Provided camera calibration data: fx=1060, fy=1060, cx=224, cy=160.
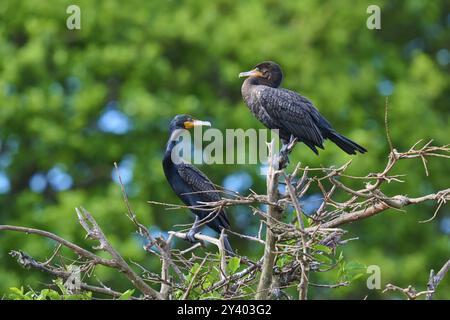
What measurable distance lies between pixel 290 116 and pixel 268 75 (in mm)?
574

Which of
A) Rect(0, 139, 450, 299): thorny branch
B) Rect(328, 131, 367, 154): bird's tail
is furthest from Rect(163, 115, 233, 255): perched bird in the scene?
Rect(0, 139, 450, 299): thorny branch

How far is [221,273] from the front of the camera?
5.99 m

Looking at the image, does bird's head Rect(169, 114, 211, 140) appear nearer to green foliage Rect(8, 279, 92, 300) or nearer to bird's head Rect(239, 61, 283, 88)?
bird's head Rect(239, 61, 283, 88)

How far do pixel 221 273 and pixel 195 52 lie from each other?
12.2 metres

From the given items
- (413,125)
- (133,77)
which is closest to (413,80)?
(413,125)

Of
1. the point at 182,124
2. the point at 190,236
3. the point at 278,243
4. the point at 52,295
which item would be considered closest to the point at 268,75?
the point at 182,124

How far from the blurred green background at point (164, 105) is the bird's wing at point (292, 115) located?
6.76 meters

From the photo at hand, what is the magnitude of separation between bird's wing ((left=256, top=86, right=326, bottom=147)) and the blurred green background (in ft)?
22.2

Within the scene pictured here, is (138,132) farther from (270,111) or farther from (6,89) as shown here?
(270,111)

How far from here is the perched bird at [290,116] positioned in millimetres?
8109

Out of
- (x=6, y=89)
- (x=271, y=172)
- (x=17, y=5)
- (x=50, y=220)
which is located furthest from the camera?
(x=17, y=5)

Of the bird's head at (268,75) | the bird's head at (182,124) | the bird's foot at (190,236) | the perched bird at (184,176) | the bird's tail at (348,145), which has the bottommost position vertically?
the bird's foot at (190,236)

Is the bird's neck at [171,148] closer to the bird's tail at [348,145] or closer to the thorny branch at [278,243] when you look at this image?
the bird's tail at [348,145]

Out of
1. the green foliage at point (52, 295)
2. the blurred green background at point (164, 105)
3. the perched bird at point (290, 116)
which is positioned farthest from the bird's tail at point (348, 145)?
the blurred green background at point (164, 105)
